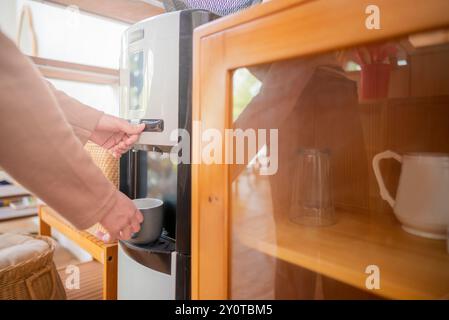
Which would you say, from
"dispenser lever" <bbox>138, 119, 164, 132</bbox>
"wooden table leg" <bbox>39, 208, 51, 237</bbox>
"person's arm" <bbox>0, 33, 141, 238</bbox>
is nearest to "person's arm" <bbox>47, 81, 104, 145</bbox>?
"dispenser lever" <bbox>138, 119, 164, 132</bbox>

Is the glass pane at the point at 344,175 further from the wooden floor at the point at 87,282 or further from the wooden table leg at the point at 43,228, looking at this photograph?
the wooden table leg at the point at 43,228

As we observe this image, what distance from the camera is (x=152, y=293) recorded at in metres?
0.81

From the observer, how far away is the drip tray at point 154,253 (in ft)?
2.47

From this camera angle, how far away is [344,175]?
2.21 feet

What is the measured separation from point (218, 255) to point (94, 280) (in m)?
1.07

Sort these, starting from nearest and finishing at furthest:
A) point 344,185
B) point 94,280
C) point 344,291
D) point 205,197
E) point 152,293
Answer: point 344,291 → point 205,197 → point 344,185 → point 152,293 → point 94,280

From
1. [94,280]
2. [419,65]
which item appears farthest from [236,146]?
[94,280]

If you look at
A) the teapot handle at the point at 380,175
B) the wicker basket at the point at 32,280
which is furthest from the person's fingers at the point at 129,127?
the wicker basket at the point at 32,280

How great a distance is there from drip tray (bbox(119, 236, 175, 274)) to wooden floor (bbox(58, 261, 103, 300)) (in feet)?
2.03

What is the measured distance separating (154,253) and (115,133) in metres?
0.32

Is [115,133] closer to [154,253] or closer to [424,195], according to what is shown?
[154,253]

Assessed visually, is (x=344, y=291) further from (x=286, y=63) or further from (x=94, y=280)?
(x=94, y=280)

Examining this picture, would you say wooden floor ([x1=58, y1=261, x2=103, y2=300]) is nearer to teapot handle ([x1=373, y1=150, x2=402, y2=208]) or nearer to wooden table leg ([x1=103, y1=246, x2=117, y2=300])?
wooden table leg ([x1=103, y1=246, x2=117, y2=300])

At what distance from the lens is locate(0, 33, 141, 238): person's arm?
1.52 feet
